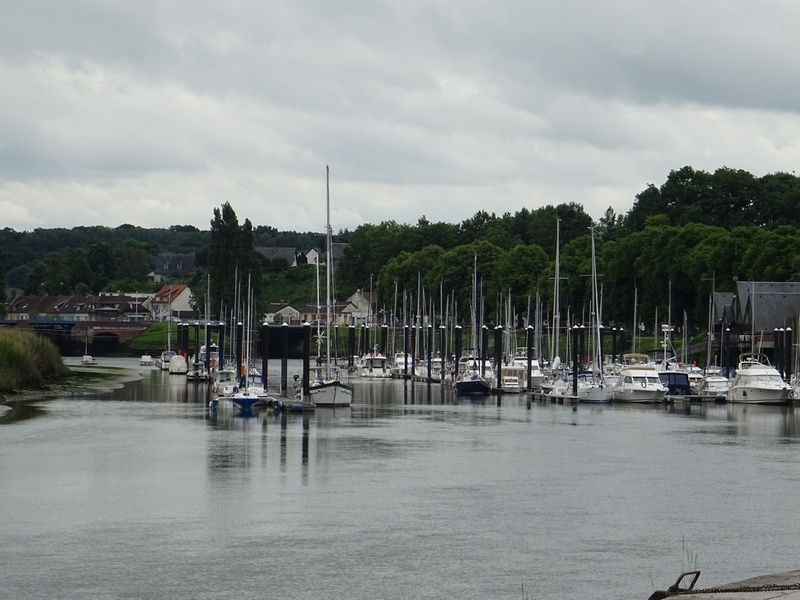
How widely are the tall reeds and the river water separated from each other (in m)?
16.4

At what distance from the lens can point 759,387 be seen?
296 feet

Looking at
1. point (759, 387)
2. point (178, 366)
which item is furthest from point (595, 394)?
point (178, 366)

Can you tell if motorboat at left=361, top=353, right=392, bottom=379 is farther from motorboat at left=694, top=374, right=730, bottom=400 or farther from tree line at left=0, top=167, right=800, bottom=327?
motorboat at left=694, top=374, right=730, bottom=400

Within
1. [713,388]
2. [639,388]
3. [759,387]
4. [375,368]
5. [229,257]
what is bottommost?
[713,388]

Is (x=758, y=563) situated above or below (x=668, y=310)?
below

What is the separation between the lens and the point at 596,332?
96.8 metres

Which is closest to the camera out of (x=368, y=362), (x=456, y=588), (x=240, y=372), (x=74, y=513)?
(x=456, y=588)

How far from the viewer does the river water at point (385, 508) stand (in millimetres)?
30547

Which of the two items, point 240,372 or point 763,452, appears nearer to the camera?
point 763,452

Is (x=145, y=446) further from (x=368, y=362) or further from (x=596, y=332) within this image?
(x=368, y=362)

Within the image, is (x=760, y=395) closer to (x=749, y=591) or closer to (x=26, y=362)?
(x=26, y=362)

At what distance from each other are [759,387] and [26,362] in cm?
5031

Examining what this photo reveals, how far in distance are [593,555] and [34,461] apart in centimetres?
2687

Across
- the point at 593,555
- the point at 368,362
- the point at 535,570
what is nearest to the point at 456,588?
the point at 535,570
